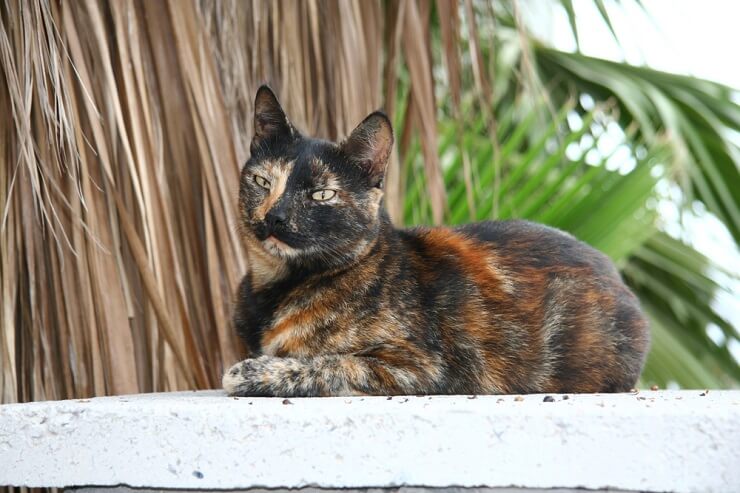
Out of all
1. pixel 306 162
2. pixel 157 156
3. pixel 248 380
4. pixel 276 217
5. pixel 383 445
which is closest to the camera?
pixel 383 445

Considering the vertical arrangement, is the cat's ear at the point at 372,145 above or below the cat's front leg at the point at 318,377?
above

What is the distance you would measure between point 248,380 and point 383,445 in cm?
49

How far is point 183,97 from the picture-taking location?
2.22 meters

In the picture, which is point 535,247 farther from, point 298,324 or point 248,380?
point 248,380

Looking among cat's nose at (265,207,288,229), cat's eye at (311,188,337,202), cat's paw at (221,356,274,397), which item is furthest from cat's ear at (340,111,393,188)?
cat's paw at (221,356,274,397)

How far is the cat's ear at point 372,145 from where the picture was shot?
1.91 meters

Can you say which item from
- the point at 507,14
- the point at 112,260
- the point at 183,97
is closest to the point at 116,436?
the point at 112,260

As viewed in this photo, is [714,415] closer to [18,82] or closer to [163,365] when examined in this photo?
[163,365]

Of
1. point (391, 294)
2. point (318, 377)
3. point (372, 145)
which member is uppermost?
point (372, 145)

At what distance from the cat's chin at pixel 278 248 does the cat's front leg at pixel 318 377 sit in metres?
0.24

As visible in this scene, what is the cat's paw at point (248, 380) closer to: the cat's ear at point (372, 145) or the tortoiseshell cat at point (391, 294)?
the tortoiseshell cat at point (391, 294)

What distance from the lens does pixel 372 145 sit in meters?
1.95

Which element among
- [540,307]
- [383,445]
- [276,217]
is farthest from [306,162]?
[383,445]

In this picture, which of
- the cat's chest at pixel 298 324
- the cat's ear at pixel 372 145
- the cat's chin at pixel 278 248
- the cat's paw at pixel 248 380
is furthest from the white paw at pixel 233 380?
the cat's ear at pixel 372 145
